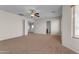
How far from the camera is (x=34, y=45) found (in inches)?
73.5

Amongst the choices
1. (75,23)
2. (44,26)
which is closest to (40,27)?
(44,26)

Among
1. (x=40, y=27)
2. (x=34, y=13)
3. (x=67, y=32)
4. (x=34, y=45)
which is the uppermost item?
(x=34, y=13)

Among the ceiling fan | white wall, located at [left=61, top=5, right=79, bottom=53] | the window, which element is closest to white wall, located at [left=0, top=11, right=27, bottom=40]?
the ceiling fan

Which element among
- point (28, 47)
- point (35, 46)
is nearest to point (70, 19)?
point (35, 46)

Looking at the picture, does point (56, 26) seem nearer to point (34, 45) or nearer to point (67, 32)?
point (67, 32)

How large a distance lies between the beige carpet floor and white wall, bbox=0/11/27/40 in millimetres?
98

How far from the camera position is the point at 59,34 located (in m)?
1.77

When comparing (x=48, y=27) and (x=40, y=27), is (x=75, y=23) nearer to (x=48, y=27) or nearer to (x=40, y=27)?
(x=48, y=27)

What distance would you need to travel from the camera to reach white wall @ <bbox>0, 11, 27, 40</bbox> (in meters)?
1.69

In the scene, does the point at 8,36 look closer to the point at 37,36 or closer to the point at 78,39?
the point at 37,36

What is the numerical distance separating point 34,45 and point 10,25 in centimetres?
59

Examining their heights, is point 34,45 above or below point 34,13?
below

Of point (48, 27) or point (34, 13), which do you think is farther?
point (48, 27)
